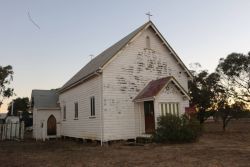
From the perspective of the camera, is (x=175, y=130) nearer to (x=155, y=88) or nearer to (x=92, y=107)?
(x=155, y=88)

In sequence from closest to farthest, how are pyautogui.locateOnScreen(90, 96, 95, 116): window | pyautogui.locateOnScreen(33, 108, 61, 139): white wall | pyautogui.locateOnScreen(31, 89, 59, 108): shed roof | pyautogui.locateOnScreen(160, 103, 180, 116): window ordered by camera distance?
pyautogui.locateOnScreen(160, 103, 180, 116): window, pyautogui.locateOnScreen(90, 96, 95, 116): window, pyautogui.locateOnScreen(33, 108, 61, 139): white wall, pyautogui.locateOnScreen(31, 89, 59, 108): shed roof

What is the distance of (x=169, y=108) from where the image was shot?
73.7ft

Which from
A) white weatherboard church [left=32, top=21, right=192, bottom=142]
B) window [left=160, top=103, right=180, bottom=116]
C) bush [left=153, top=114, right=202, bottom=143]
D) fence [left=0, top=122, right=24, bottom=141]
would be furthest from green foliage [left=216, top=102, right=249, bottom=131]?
fence [left=0, top=122, right=24, bottom=141]

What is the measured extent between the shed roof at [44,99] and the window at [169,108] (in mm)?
15271

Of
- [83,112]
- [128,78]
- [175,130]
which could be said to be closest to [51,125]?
[83,112]

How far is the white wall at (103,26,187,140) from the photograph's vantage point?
73.6 feet

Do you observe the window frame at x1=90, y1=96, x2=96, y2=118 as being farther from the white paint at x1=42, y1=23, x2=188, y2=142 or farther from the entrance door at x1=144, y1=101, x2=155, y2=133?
the entrance door at x1=144, y1=101, x2=155, y2=133

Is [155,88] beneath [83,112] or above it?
above

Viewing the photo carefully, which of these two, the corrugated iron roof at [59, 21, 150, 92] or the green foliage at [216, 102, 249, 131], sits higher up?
the corrugated iron roof at [59, 21, 150, 92]

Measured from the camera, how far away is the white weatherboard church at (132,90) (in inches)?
875

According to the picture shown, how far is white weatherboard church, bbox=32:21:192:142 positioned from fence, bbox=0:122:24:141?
30.7ft

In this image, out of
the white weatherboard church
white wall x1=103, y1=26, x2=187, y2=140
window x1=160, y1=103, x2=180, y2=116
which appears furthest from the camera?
white wall x1=103, y1=26, x2=187, y2=140

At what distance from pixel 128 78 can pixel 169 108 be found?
3.74 meters

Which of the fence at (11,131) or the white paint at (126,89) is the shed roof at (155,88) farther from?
the fence at (11,131)
